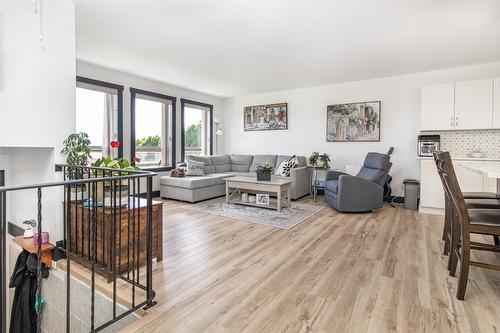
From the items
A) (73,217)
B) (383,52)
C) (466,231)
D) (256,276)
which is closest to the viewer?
(466,231)

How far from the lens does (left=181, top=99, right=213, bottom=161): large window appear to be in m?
6.32

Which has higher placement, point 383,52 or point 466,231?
point 383,52

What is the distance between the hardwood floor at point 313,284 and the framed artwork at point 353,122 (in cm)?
255

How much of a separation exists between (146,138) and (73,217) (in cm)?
336

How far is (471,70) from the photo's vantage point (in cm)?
450

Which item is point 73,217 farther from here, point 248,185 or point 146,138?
point 146,138

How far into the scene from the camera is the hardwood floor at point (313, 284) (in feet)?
5.29

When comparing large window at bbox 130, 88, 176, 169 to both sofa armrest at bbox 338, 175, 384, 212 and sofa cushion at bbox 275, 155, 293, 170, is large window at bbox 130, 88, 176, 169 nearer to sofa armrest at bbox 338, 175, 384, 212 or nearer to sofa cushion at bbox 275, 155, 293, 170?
sofa cushion at bbox 275, 155, 293, 170

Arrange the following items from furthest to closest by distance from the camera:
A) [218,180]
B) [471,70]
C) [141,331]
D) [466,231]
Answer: [218,180], [471,70], [466,231], [141,331]

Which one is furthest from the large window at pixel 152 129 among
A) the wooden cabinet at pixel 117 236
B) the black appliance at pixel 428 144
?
the black appliance at pixel 428 144

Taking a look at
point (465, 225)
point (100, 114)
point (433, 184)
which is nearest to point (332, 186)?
point (433, 184)

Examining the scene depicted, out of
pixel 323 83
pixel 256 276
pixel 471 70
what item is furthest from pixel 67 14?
pixel 471 70

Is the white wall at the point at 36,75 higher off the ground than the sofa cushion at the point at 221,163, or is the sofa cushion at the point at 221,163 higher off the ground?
the white wall at the point at 36,75

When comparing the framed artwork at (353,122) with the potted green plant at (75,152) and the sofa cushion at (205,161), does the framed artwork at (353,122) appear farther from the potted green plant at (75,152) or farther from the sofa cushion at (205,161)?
the potted green plant at (75,152)
